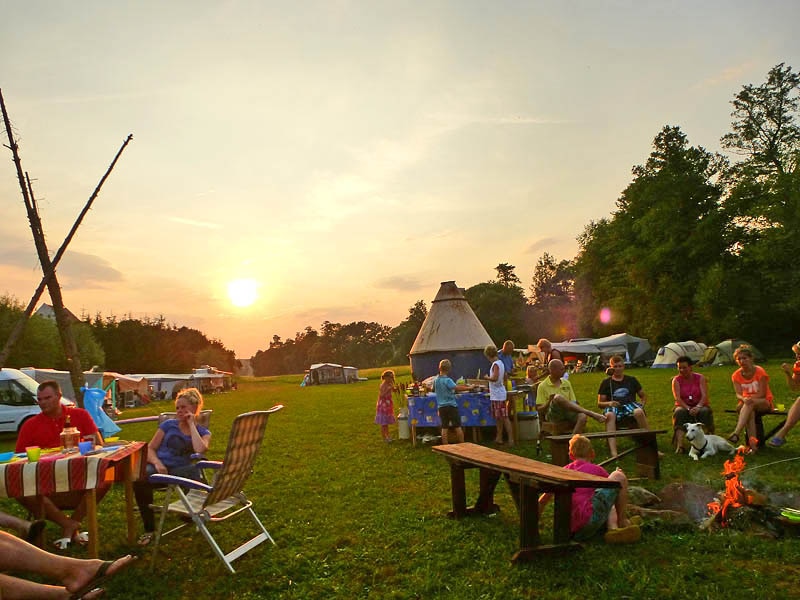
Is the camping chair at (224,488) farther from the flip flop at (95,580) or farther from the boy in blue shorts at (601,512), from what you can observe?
the boy in blue shorts at (601,512)

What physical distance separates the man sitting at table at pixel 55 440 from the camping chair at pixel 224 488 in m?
0.87

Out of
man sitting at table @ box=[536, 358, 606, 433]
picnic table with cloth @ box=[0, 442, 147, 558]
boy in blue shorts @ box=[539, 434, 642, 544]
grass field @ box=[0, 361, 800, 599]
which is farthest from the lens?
man sitting at table @ box=[536, 358, 606, 433]

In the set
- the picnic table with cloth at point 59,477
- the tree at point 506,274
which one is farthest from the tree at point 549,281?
the picnic table with cloth at point 59,477

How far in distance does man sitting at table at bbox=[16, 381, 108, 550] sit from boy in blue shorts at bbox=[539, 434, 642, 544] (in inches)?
165

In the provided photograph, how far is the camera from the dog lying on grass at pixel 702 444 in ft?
26.8

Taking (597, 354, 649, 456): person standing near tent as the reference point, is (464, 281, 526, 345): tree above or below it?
above

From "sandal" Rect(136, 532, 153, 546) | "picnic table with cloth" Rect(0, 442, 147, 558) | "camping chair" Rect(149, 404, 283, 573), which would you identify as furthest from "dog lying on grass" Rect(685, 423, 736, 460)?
"picnic table with cloth" Rect(0, 442, 147, 558)

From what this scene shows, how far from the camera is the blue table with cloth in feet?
35.3

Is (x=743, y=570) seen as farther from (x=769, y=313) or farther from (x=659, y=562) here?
(x=769, y=313)

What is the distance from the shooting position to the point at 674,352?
35781mm

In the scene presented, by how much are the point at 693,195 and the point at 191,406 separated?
41527 mm

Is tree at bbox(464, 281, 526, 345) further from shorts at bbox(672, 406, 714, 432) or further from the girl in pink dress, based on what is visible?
shorts at bbox(672, 406, 714, 432)

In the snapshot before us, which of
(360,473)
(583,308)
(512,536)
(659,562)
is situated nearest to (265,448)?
(360,473)

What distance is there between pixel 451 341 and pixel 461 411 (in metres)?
4.13
